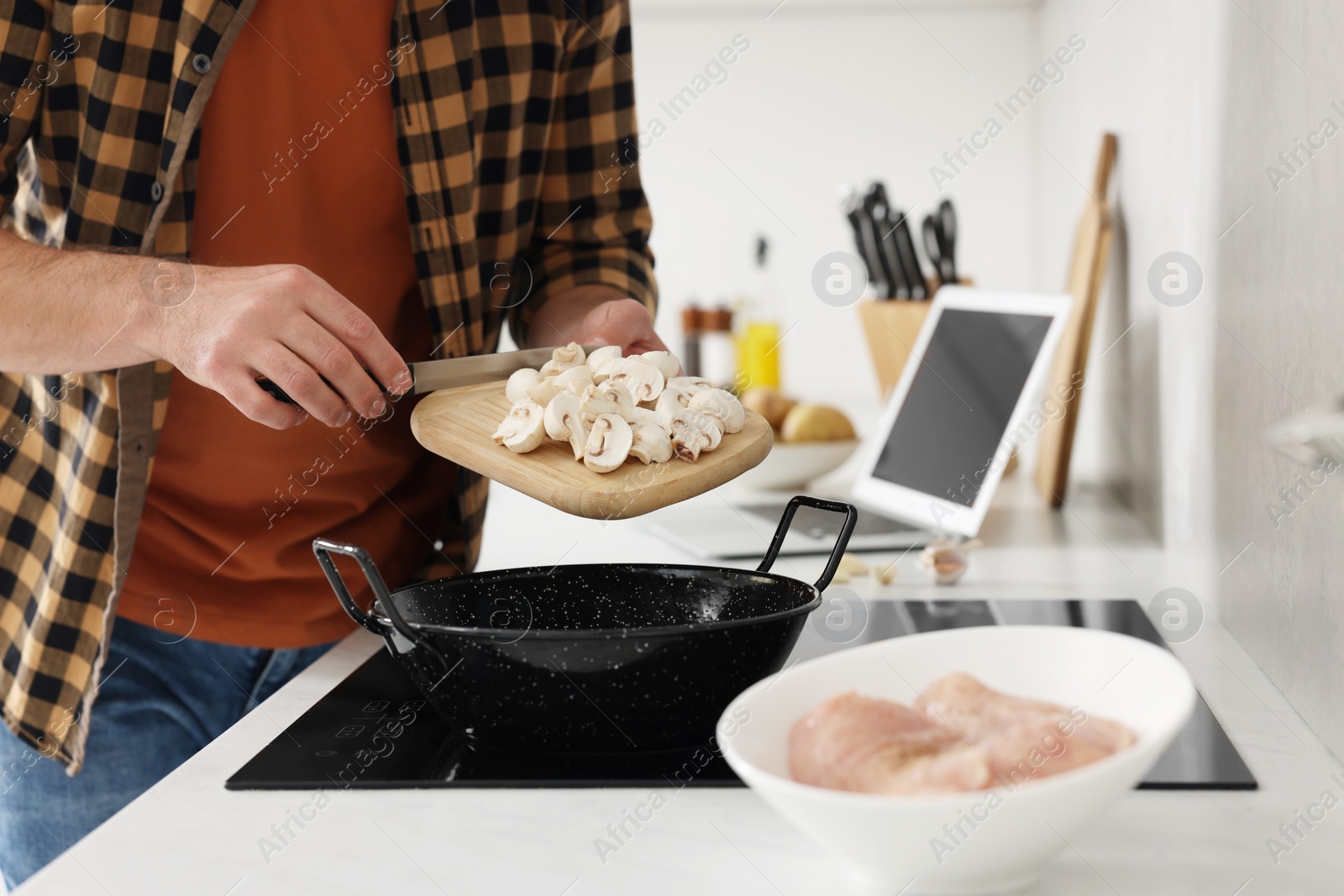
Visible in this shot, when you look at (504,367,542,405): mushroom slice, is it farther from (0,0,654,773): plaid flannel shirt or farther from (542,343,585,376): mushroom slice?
(0,0,654,773): plaid flannel shirt

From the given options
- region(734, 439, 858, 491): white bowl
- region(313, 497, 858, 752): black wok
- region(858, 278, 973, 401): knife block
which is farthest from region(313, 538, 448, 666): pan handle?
region(858, 278, 973, 401): knife block

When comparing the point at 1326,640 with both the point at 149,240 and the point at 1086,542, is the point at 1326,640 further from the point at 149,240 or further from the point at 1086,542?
the point at 149,240

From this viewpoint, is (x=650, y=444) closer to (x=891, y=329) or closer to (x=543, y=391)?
(x=543, y=391)

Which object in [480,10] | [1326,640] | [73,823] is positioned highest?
[480,10]

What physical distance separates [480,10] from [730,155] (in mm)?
1646

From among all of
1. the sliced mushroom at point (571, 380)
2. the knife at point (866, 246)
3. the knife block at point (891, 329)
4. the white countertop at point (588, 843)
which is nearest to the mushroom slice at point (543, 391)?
the sliced mushroom at point (571, 380)

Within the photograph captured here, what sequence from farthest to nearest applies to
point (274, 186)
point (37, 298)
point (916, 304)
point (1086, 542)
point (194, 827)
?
point (916, 304), point (1086, 542), point (274, 186), point (37, 298), point (194, 827)

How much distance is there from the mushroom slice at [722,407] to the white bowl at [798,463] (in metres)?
0.61

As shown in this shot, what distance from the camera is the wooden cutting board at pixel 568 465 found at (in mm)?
686

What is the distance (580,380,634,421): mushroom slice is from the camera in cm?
72

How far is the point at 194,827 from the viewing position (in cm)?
56

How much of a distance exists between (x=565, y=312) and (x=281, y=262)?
248 millimetres

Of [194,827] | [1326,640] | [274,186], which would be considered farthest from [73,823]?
[1326,640]

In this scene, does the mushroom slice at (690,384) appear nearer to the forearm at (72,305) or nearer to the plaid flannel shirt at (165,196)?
the plaid flannel shirt at (165,196)
